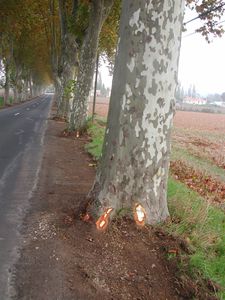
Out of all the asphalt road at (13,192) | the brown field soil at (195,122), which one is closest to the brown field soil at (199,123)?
the brown field soil at (195,122)

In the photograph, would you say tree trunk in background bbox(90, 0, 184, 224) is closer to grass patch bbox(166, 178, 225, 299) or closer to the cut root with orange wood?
the cut root with orange wood

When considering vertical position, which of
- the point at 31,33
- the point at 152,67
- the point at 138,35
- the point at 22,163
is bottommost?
the point at 22,163

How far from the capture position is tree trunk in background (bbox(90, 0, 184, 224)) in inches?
189

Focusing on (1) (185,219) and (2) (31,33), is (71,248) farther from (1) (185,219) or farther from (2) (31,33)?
(2) (31,33)

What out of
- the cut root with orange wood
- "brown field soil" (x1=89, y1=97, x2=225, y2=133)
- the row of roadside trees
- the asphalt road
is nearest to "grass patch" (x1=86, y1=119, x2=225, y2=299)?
the cut root with orange wood

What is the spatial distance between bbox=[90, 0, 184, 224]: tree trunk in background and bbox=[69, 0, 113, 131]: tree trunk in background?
10.8m

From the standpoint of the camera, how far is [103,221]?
501cm

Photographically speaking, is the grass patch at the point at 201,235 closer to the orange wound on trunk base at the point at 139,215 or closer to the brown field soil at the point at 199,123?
the orange wound on trunk base at the point at 139,215

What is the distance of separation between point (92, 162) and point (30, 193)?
12.2 ft

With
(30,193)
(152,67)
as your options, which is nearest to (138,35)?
(152,67)

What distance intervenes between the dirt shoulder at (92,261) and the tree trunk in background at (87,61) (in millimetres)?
10916

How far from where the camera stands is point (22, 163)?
9797mm

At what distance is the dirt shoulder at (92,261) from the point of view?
3.85 metres

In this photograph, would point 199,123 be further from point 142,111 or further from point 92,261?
point 92,261
